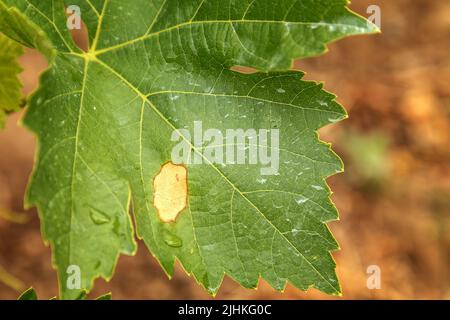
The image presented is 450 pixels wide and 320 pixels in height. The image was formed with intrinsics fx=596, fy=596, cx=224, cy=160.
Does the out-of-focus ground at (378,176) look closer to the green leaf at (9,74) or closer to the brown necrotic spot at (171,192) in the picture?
the green leaf at (9,74)

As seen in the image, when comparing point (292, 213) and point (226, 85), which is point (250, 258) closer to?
point (292, 213)

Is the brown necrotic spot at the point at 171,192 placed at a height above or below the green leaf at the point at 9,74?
below

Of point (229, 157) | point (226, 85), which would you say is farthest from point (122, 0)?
point (229, 157)

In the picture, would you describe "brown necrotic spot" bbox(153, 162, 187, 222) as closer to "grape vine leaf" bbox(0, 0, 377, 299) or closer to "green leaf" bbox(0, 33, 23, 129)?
"grape vine leaf" bbox(0, 0, 377, 299)

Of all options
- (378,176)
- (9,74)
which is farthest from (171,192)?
(378,176)

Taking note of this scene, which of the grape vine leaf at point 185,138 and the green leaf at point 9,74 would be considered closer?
the grape vine leaf at point 185,138

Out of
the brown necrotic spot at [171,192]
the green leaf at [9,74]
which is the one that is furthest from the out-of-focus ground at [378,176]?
the brown necrotic spot at [171,192]

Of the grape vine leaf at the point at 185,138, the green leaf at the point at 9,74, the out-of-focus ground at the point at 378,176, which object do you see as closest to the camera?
the grape vine leaf at the point at 185,138

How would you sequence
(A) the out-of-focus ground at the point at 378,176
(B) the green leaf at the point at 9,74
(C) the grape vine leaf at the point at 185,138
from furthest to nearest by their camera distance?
1. (A) the out-of-focus ground at the point at 378,176
2. (B) the green leaf at the point at 9,74
3. (C) the grape vine leaf at the point at 185,138
